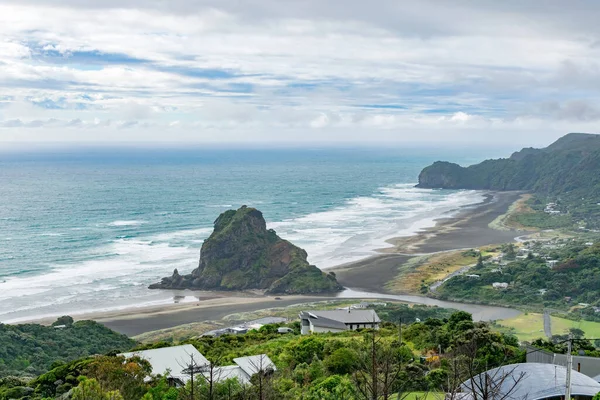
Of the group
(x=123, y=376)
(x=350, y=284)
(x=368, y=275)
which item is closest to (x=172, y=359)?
(x=123, y=376)

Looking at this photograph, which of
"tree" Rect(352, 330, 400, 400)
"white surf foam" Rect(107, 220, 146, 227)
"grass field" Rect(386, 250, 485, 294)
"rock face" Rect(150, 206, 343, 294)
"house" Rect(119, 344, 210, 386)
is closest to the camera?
"tree" Rect(352, 330, 400, 400)

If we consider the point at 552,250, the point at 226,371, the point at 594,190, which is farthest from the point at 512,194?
the point at 226,371

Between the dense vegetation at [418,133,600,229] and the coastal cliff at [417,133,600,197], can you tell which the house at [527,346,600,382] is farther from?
the coastal cliff at [417,133,600,197]

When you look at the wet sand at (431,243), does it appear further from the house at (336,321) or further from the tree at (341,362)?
the tree at (341,362)

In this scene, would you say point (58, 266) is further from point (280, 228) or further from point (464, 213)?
point (464, 213)

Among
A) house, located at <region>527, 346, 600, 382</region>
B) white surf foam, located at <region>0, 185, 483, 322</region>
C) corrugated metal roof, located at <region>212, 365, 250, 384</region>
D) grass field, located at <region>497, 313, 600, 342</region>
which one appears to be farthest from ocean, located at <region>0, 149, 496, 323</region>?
house, located at <region>527, 346, 600, 382</region>

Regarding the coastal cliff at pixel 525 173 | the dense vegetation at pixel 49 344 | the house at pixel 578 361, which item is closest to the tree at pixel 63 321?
the dense vegetation at pixel 49 344

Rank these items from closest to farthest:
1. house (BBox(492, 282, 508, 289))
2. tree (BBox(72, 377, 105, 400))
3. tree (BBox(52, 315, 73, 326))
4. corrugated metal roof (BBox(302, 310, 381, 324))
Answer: tree (BBox(72, 377, 105, 400))
corrugated metal roof (BBox(302, 310, 381, 324))
tree (BBox(52, 315, 73, 326))
house (BBox(492, 282, 508, 289))
